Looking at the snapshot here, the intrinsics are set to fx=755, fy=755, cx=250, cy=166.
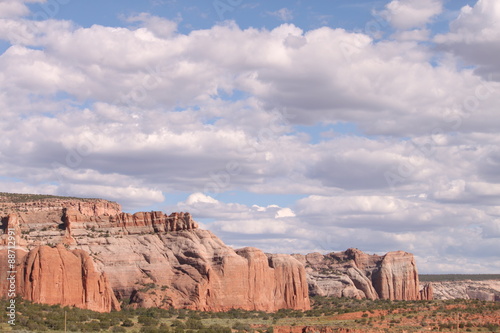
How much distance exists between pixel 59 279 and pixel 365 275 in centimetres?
9834

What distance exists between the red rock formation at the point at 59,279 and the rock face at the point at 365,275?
250ft

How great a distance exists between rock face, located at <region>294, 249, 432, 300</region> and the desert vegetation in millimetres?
51551

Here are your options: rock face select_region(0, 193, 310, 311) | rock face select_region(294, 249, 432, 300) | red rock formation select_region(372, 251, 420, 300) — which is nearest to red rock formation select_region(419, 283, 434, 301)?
rock face select_region(294, 249, 432, 300)

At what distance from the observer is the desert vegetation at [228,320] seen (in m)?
72.5

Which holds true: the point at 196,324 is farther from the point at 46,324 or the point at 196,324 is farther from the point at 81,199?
the point at 81,199

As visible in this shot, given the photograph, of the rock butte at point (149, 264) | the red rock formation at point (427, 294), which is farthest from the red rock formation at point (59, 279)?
the red rock formation at point (427, 294)

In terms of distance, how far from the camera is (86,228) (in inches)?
4619

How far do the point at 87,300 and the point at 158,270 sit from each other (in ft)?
70.3

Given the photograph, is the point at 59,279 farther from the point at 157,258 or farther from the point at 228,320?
the point at 157,258

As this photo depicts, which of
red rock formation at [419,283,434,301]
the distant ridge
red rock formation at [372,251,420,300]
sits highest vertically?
the distant ridge

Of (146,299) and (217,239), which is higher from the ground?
(217,239)

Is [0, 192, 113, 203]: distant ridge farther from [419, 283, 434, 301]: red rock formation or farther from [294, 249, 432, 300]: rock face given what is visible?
[419, 283, 434, 301]: red rock formation

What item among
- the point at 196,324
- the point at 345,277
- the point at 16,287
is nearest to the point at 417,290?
the point at 345,277

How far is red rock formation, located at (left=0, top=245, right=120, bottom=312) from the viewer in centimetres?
8544
